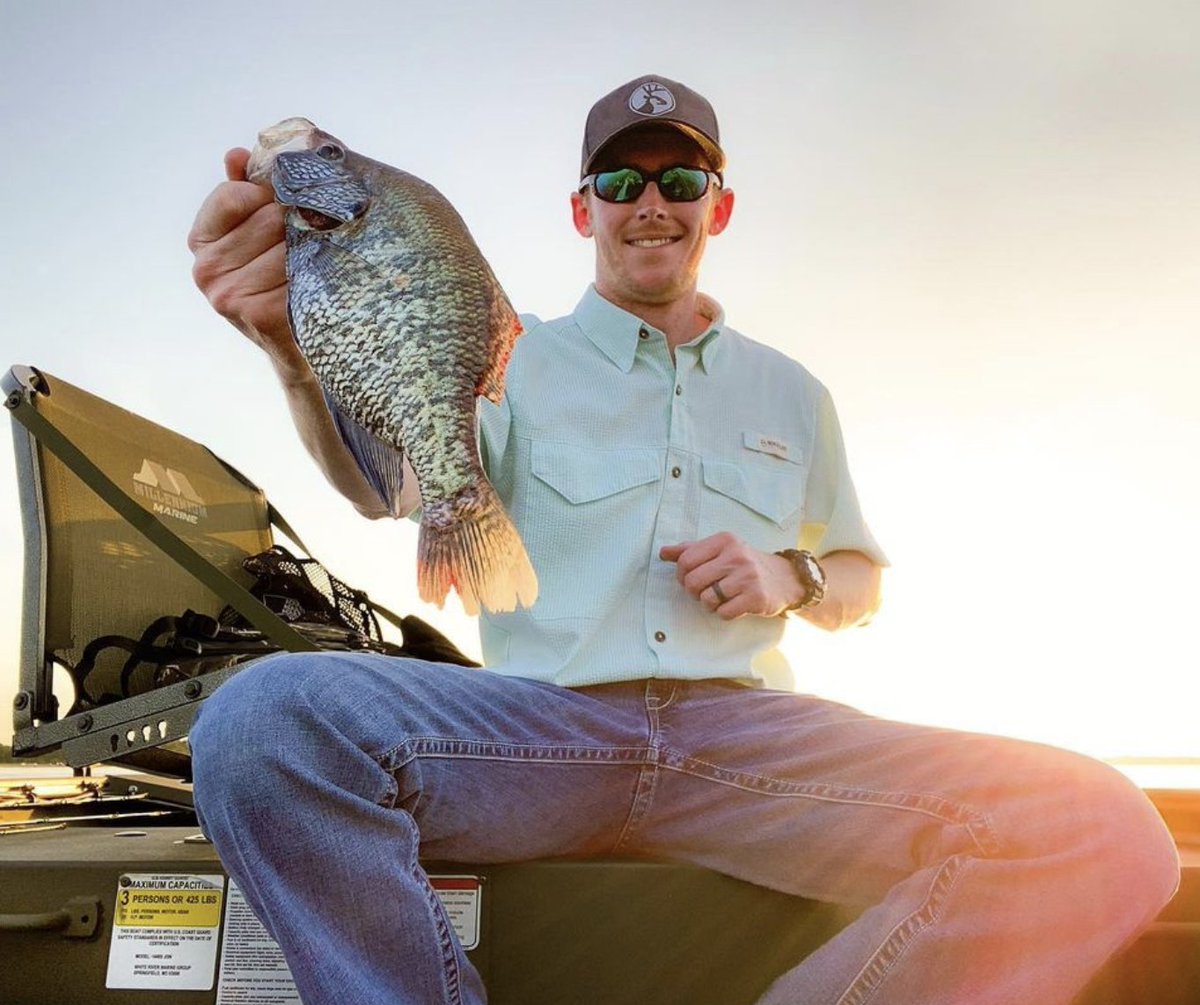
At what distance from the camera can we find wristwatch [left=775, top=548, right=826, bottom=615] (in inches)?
80.1

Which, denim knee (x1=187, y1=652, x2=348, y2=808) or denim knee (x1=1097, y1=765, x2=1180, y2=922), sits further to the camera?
denim knee (x1=1097, y1=765, x2=1180, y2=922)

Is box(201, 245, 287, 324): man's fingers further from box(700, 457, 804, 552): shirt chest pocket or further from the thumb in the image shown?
box(700, 457, 804, 552): shirt chest pocket

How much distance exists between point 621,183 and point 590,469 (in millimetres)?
585

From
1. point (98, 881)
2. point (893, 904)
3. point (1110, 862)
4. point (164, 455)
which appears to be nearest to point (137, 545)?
point (164, 455)

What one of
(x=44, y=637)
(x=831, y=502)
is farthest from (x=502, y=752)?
(x=44, y=637)

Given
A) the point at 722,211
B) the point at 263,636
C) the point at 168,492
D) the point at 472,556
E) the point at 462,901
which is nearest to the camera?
the point at 472,556

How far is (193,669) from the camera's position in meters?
2.50

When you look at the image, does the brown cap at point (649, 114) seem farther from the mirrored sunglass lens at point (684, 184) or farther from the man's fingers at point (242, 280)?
the man's fingers at point (242, 280)

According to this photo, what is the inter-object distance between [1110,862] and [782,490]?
89 centimetres

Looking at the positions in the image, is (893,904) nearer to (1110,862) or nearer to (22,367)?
(1110,862)

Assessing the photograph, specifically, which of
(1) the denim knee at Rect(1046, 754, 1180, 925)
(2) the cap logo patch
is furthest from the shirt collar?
(1) the denim knee at Rect(1046, 754, 1180, 925)

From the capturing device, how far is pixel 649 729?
1872mm

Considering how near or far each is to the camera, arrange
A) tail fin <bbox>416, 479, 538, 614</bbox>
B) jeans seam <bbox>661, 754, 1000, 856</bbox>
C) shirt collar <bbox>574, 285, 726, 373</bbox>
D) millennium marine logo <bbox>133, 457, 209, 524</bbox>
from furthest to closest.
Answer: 1. millennium marine logo <bbox>133, 457, 209, 524</bbox>
2. shirt collar <bbox>574, 285, 726, 373</bbox>
3. jeans seam <bbox>661, 754, 1000, 856</bbox>
4. tail fin <bbox>416, 479, 538, 614</bbox>

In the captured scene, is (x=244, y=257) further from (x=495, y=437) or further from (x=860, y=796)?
(x=860, y=796)
